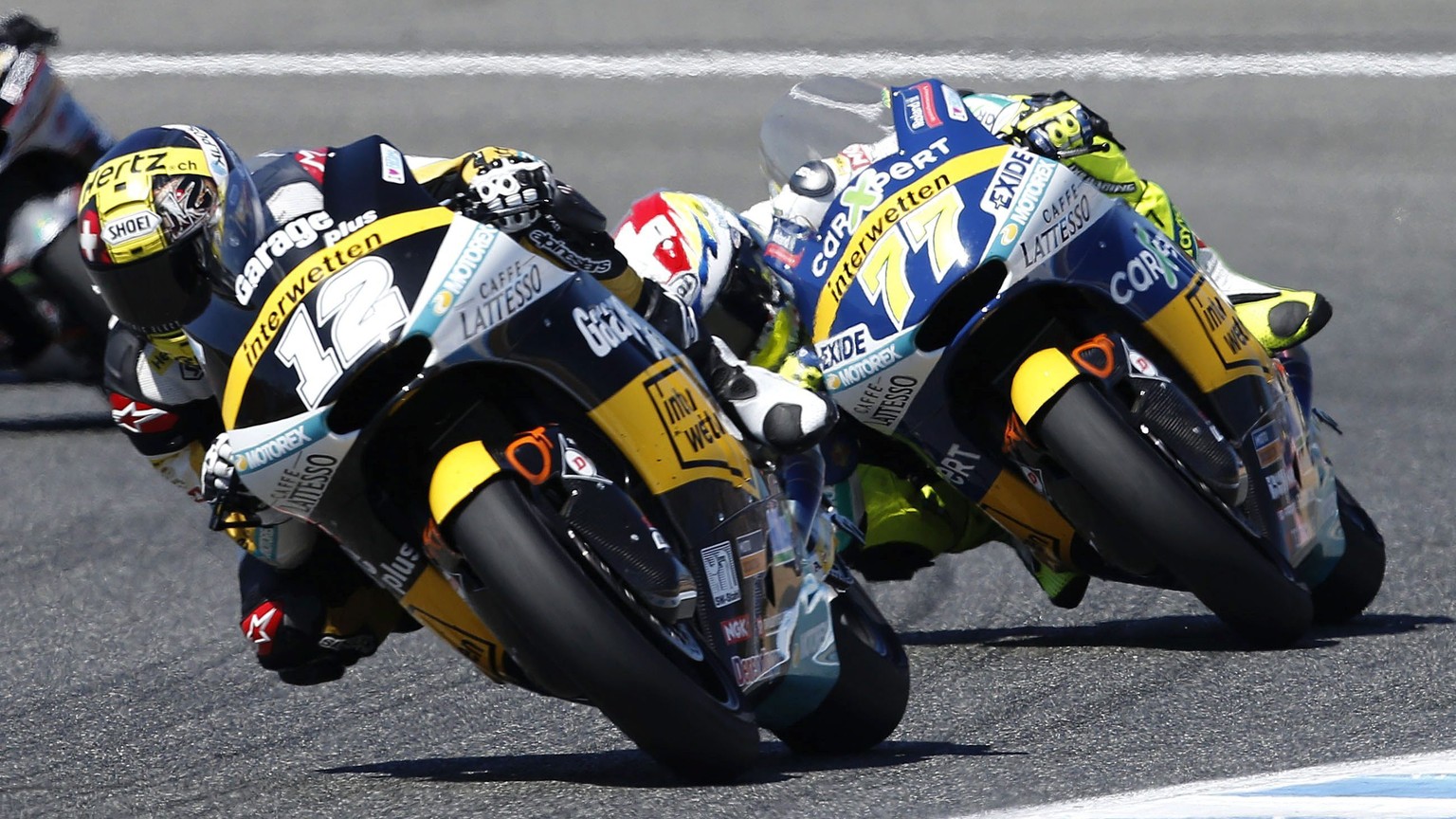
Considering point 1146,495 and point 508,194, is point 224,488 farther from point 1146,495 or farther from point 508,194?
point 1146,495

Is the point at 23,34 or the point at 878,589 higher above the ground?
the point at 23,34

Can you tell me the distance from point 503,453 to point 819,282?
5.46ft

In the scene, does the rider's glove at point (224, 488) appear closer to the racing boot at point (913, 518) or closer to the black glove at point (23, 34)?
the racing boot at point (913, 518)

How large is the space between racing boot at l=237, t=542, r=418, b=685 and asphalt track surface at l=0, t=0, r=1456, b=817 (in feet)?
0.72

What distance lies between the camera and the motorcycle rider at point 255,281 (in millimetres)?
4199

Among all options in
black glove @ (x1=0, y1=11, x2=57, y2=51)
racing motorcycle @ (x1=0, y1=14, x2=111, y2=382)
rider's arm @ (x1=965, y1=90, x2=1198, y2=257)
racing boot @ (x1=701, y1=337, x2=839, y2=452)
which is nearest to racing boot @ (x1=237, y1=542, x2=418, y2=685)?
racing boot @ (x1=701, y1=337, x2=839, y2=452)

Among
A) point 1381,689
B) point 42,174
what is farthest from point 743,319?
point 42,174

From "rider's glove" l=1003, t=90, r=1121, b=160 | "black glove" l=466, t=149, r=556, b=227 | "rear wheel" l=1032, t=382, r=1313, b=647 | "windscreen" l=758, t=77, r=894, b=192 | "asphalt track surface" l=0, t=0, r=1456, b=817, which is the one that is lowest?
"asphalt track surface" l=0, t=0, r=1456, b=817

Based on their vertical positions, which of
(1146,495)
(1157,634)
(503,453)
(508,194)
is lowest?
(1157,634)

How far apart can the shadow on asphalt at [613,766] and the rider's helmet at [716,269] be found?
3.55 feet

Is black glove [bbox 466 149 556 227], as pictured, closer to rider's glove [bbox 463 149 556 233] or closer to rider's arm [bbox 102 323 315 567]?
rider's glove [bbox 463 149 556 233]

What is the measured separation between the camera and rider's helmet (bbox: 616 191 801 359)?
554 cm

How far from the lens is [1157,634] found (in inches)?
232

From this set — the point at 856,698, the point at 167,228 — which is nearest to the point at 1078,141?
the point at 856,698
